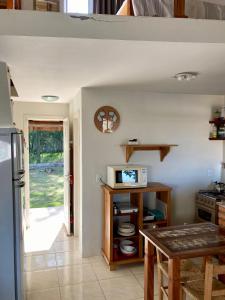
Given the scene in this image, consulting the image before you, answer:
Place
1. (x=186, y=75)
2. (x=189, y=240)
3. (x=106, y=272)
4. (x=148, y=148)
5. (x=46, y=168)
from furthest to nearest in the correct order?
(x=46, y=168) → (x=148, y=148) → (x=106, y=272) → (x=186, y=75) → (x=189, y=240)

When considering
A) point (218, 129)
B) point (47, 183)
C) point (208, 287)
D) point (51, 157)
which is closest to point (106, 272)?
point (208, 287)

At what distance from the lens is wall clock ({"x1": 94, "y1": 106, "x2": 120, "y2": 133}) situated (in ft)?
11.0

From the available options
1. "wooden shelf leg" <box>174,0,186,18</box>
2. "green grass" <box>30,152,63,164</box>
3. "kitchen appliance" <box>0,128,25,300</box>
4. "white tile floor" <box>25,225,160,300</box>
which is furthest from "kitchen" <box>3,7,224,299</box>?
"green grass" <box>30,152,63,164</box>

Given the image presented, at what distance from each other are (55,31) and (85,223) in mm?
2462

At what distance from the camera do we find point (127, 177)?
310 cm

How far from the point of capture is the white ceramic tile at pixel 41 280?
9.05ft

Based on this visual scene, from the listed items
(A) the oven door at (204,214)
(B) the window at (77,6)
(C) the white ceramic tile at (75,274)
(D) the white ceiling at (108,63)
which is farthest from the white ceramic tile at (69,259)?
(B) the window at (77,6)

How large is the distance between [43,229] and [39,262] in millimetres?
1252

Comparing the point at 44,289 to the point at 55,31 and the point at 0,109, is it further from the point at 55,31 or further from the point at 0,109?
the point at 55,31

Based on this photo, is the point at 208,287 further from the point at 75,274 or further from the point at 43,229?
the point at 43,229

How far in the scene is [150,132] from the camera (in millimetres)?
3574

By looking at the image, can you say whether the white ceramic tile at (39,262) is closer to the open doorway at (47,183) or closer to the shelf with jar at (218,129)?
the open doorway at (47,183)

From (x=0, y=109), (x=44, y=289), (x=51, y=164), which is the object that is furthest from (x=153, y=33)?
(x=51, y=164)

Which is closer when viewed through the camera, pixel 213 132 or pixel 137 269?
pixel 137 269
